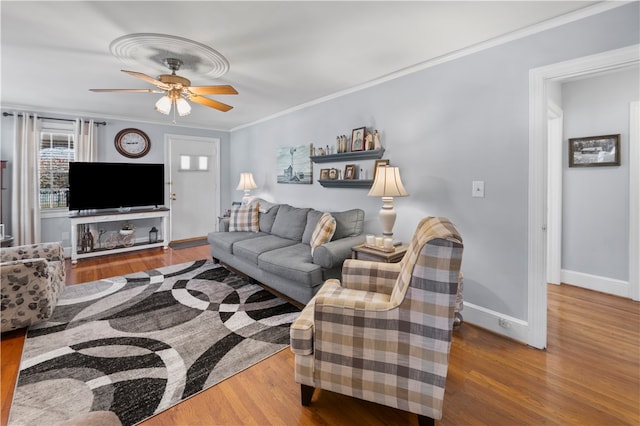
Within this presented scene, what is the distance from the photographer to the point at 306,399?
1609 mm

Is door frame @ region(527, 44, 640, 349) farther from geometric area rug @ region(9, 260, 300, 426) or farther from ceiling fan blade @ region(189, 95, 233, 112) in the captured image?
ceiling fan blade @ region(189, 95, 233, 112)

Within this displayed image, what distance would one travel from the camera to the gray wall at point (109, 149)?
420 cm

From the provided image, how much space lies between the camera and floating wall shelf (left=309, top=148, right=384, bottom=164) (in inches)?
124

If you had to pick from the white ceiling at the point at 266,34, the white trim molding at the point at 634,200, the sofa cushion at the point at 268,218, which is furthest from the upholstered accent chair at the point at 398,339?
the white trim molding at the point at 634,200

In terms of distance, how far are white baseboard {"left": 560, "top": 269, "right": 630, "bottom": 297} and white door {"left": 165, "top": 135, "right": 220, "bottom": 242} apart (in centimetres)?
597

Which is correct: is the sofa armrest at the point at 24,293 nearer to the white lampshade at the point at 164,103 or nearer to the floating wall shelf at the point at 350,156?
the white lampshade at the point at 164,103

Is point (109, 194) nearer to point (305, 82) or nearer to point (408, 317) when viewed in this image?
point (305, 82)

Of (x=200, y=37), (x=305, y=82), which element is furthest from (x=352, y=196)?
(x=200, y=37)

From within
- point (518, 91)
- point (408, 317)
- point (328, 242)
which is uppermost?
point (518, 91)

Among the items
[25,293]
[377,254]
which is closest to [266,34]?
[377,254]

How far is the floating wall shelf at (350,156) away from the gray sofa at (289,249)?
630mm

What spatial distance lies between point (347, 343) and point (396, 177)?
1.65 metres

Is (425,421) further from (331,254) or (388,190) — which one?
(388,190)

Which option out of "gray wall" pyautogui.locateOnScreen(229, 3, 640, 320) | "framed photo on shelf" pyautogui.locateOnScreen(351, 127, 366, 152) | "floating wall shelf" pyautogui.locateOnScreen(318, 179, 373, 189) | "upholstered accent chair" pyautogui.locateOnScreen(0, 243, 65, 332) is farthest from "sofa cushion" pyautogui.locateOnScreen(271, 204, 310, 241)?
"upholstered accent chair" pyautogui.locateOnScreen(0, 243, 65, 332)
